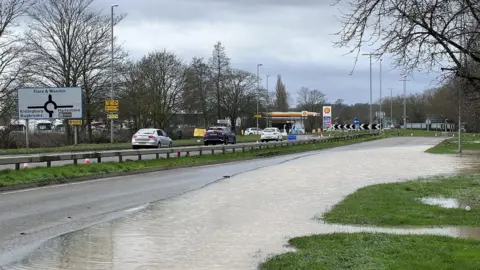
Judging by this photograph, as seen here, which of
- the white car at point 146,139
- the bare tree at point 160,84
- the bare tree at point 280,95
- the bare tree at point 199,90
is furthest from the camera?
the bare tree at point 280,95

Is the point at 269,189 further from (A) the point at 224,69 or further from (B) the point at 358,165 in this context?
(A) the point at 224,69

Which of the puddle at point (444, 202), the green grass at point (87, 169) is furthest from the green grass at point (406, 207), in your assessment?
the green grass at point (87, 169)

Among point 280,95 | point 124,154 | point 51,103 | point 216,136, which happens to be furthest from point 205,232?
point 280,95

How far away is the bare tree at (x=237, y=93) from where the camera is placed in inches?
3287

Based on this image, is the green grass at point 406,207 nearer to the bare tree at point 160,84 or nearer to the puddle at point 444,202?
the puddle at point 444,202

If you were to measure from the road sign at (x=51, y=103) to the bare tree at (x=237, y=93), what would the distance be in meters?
54.0

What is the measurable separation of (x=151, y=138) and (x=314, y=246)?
29.7 m

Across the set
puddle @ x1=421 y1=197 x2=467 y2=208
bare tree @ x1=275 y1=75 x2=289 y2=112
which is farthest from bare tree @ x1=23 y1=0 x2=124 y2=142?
bare tree @ x1=275 y1=75 x2=289 y2=112

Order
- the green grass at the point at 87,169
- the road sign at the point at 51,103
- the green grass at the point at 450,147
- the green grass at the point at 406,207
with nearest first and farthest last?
the green grass at the point at 406,207 < the green grass at the point at 87,169 < the road sign at the point at 51,103 < the green grass at the point at 450,147

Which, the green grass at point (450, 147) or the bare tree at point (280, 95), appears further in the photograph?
the bare tree at point (280, 95)

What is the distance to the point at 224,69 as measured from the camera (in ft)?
264

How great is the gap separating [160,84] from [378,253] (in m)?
58.2

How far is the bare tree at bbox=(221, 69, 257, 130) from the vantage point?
8350 cm

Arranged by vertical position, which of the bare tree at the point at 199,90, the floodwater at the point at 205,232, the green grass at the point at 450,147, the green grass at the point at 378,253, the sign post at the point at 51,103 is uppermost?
the bare tree at the point at 199,90
